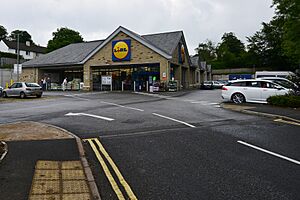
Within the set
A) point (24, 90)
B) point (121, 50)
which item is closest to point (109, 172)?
point (24, 90)

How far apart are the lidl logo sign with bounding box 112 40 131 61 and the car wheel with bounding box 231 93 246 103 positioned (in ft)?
60.9

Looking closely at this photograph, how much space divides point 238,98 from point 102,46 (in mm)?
22542

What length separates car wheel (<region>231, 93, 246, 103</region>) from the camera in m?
17.2

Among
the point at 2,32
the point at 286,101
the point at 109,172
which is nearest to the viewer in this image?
the point at 109,172

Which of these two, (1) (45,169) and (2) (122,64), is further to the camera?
(2) (122,64)

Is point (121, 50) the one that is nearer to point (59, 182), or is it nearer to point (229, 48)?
point (59, 182)

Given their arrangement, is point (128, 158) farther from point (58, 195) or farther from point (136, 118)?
point (136, 118)

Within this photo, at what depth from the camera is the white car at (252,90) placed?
16.3 m

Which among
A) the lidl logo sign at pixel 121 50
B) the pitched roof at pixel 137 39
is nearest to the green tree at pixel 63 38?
the pitched roof at pixel 137 39

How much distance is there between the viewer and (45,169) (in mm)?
5188

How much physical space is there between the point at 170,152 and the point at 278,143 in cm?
304

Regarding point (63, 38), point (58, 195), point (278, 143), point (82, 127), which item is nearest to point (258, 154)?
point (278, 143)

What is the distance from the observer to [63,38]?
71.4 meters

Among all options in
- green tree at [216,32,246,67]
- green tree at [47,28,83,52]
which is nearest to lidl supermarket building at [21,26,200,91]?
green tree at [47,28,83,52]
